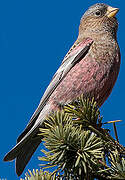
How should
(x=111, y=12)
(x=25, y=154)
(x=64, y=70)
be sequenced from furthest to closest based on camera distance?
(x=111, y=12)
(x=64, y=70)
(x=25, y=154)

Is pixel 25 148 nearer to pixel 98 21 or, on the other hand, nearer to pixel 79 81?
pixel 79 81

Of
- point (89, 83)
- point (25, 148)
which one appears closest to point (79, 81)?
point (89, 83)

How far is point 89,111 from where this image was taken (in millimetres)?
3150

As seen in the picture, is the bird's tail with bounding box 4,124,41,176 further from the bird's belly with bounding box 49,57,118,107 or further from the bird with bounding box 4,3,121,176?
the bird's belly with bounding box 49,57,118,107

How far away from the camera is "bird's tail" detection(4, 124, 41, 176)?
438 centimetres

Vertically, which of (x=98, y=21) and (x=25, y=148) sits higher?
(x=98, y=21)

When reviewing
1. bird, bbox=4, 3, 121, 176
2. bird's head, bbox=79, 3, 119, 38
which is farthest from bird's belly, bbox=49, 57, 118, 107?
bird's head, bbox=79, 3, 119, 38

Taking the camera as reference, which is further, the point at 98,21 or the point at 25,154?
the point at 98,21

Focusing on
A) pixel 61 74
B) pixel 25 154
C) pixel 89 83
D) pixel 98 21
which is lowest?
pixel 25 154

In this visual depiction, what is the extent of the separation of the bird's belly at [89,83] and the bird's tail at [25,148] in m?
0.56

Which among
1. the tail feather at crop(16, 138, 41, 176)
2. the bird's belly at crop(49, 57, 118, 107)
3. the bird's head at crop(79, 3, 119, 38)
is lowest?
the tail feather at crop(16, 138, 41, 176)

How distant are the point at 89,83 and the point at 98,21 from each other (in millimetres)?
1577

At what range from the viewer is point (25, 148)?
452cm

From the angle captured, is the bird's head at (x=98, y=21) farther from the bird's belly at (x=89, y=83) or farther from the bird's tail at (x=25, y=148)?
the bird's tail at (x=25, y=148)
